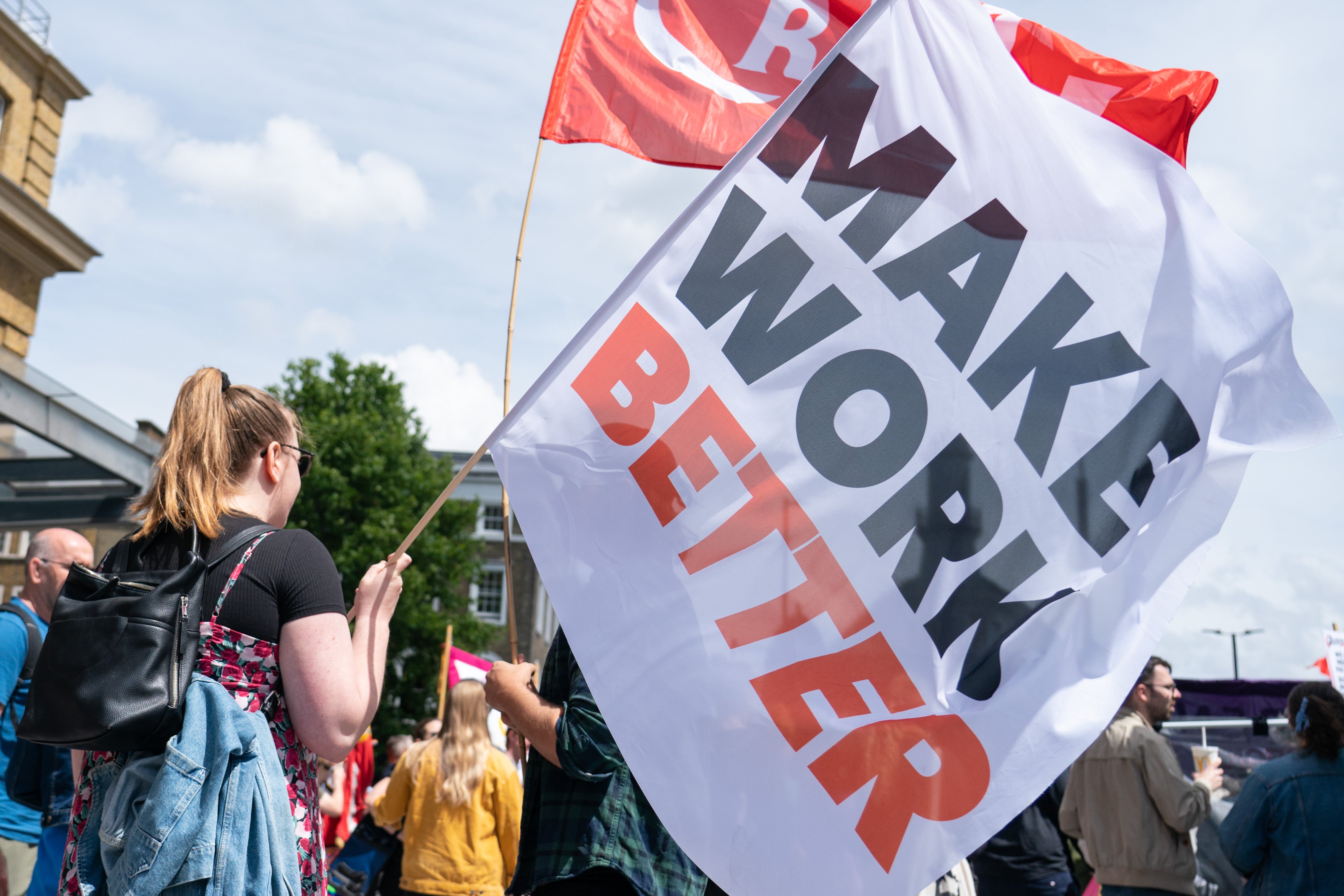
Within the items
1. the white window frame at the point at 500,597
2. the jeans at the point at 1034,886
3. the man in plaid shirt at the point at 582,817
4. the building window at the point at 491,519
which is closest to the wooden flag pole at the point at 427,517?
the man in plaid shirt at the point at 582,817

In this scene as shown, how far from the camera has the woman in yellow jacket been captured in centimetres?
573

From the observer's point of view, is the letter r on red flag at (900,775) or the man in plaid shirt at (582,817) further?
the man in plaid shirt at (582,817)

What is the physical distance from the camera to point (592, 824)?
105 inches

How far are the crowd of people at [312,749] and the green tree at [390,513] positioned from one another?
23.1 meters

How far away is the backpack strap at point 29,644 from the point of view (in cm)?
380

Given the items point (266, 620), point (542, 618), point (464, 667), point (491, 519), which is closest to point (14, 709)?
point (266, 620)

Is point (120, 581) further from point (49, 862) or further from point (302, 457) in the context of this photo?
point (49, 862)

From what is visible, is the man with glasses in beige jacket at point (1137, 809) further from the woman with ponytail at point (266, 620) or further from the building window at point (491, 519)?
the building window at point (491, 519)

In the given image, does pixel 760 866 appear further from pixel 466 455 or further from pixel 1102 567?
pixel 466 455

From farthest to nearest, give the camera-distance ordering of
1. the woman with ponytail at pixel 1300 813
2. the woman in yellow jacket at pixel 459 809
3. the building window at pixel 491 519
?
the building window at pixel 491 519 → the woman in yellow jacket at pixel 459 809 → the woman with ponytail at pixel 1300 813

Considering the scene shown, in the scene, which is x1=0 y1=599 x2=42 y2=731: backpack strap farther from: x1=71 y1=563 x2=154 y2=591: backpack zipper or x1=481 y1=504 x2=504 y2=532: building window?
x1=481 y1=504 x2=504 y2=532: building window

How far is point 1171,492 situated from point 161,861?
7.17 ft

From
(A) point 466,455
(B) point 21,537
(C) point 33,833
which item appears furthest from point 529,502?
(A) point 466,455

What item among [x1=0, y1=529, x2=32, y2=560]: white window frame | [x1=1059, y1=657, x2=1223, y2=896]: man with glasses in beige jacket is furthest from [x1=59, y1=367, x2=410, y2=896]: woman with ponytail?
[x1=0, y1=529, x2=32, y2=560]: white window frame
